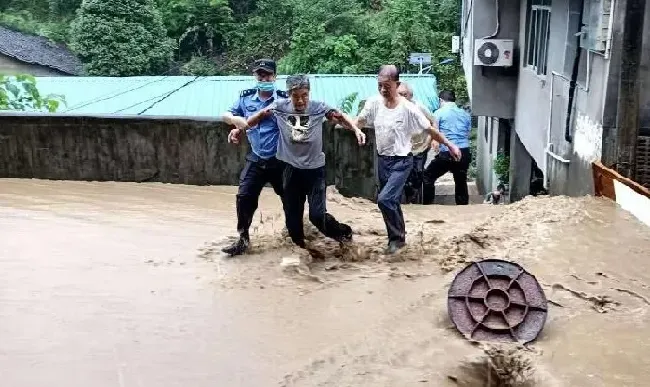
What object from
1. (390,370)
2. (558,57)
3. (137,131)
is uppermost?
(558,57)

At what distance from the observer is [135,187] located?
9.56 meters

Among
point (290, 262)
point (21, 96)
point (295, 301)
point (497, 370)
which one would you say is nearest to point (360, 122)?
point (290, 262)

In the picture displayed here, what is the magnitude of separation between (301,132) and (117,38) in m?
23.7

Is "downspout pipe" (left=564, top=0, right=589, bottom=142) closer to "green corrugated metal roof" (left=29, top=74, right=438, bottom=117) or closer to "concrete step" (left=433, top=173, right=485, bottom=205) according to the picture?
"concrete step" (left=433, top=173, right=485, bottom=205)

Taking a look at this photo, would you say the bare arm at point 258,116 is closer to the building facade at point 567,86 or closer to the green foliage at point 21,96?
the building facade at point 567,86

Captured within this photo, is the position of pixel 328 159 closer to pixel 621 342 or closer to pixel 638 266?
pixel 638 266

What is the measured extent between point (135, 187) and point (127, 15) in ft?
65.4

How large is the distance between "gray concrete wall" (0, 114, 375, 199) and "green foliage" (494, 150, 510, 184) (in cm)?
644

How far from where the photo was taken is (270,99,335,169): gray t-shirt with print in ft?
19.2

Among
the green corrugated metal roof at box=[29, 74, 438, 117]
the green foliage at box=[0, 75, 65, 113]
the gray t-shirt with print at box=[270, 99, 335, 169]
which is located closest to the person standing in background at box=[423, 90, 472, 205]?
the gray t-shirt with print at box=[270, 99, 335, 169]

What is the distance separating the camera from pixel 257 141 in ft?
20.2

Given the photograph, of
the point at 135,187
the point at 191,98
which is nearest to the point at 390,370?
the point at 135,187

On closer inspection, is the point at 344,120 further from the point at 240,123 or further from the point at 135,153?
the point at 135,153

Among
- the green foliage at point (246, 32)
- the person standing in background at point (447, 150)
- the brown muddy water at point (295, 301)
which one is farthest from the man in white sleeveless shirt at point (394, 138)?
the green foliage at point (246, 32)
